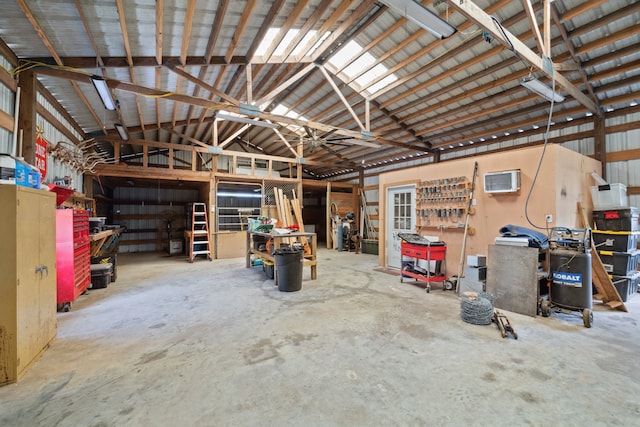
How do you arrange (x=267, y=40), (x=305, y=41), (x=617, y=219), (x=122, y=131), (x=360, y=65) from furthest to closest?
(x=122, y=131) < (x=360, y=65) < (x=305, y=41) < (x=267, y=40) < (x=617, y=219)

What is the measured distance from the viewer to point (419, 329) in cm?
318

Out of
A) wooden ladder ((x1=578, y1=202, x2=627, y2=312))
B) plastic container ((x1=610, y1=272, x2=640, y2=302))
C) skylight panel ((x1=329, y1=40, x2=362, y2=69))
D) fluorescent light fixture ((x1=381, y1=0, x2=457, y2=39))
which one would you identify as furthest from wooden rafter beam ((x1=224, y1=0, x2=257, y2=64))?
plastic container ((x1=610, y1=272, x2=640, y2=302))

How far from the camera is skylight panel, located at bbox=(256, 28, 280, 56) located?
500 centimetres

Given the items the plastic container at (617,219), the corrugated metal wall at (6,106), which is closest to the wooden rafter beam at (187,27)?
the corrugated metal wall at (6,106)

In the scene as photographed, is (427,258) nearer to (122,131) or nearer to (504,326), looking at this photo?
(504,326)

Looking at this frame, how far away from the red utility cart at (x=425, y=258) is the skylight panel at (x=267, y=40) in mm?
4623

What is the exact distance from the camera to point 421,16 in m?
3.14

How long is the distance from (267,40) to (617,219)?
22.7ft

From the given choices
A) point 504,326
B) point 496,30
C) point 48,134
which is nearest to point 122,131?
point 48,134

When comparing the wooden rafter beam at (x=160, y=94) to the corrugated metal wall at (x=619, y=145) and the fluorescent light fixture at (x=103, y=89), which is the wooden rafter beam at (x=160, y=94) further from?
the corrugated metal wall at (x=619, y=145)

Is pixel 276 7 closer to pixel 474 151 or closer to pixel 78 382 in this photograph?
pixel 78 382

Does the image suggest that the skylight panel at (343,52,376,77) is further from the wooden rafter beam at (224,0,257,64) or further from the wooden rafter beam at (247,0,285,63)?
the wooden rafter beam at (224,0,257,64)

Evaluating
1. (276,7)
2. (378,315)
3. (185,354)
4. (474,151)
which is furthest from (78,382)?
(474,151)

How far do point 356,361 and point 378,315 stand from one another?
4.14 ft
